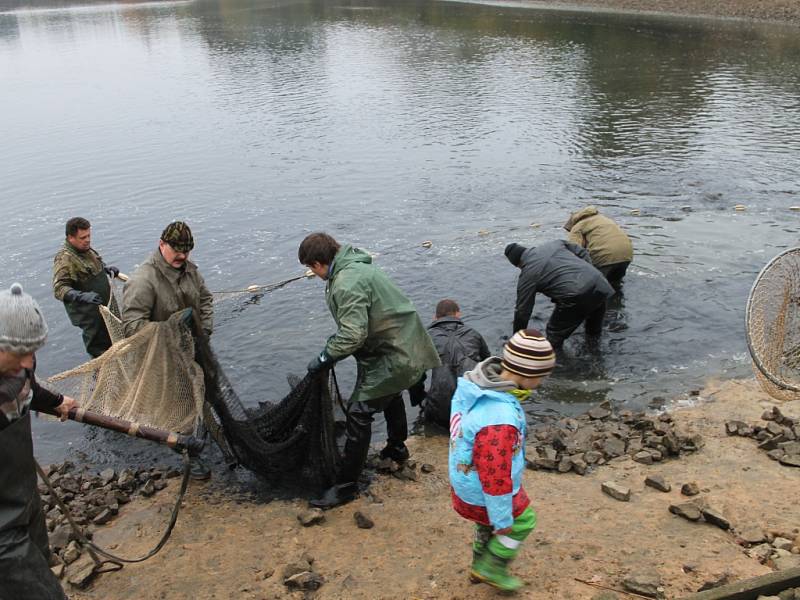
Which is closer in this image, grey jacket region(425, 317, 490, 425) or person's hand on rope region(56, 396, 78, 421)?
person's hand on rope region(56, 396, 78, 421)

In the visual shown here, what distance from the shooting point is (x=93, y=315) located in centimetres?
765

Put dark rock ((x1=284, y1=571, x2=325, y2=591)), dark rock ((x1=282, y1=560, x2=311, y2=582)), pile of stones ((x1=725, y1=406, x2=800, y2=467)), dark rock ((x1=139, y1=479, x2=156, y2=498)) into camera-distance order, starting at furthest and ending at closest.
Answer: dark rock ((x1=139, y1=479, x2=156, y2=498))
pile of stones ((x1=725, y1=406, x2=800, y2=467))
dark rock ((x1=282, y1=560, x2=311, y2=582))
dark rock ((x1=284, y1=571, x2=325, y2=591))

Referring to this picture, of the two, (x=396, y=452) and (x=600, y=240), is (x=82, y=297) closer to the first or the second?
(x=396, y=452)

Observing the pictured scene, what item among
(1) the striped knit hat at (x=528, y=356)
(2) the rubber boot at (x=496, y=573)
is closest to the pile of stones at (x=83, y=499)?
(2) the rubber boot at (x=496, y=573)

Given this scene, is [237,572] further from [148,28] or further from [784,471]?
[148,28]

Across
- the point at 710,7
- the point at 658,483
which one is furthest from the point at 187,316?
the point at 710,7

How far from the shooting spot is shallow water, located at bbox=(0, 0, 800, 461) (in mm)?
9695

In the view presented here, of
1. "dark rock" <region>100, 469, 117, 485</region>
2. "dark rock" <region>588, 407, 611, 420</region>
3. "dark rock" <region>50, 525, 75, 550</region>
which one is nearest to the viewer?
"dark rock" <region>50, 525, 75, 550</region>

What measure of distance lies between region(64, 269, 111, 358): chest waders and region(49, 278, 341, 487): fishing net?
1705 mm

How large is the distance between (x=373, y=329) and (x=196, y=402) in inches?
67.0

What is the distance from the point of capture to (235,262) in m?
12.6

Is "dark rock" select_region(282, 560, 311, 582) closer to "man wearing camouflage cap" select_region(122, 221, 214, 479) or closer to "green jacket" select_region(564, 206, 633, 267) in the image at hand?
"man wearing camouflage cap" select_region(122, 221, 214, 479)

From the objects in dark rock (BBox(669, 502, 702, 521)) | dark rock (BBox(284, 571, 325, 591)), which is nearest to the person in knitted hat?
dark rock (BBox(284, 571, 325, 591))

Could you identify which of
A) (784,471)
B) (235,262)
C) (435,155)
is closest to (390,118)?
(435,155)
